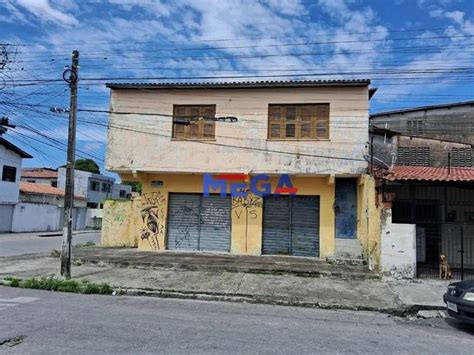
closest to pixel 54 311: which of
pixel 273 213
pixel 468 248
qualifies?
pixel 273 213

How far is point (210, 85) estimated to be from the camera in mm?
15508

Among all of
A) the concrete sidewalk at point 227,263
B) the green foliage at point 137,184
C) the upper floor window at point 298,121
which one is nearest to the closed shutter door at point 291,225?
the concrete sidewalk at point 227,263

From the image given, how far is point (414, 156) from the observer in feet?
57.4

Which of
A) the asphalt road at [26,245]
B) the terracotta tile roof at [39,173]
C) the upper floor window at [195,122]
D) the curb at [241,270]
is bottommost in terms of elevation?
the asphalt road at [26,245]

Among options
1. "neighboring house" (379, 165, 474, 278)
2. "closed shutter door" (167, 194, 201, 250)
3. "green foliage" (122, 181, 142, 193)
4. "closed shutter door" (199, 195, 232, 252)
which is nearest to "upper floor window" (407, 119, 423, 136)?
"neighboring house" (379, 165, 474, 278)

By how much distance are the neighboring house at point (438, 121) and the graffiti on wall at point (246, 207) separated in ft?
27.0

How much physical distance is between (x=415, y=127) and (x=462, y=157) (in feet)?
10.7

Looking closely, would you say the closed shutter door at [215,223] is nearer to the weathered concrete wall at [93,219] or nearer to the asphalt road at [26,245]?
the asphalt road at [26,245]

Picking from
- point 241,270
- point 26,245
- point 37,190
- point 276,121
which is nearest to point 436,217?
point 276,121

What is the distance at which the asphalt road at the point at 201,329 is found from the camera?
5.66 metres

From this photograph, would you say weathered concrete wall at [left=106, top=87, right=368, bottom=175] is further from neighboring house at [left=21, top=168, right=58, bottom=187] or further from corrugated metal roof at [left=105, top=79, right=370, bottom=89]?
neighboring house at [left=21, top=168, right=58, bottom=187]

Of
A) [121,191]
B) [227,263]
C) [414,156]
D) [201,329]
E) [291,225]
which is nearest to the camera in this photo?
[201,329]

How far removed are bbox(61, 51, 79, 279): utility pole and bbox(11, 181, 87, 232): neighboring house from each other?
26.5 meters

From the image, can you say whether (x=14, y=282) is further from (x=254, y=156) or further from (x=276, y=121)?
(x=276, y=121)
